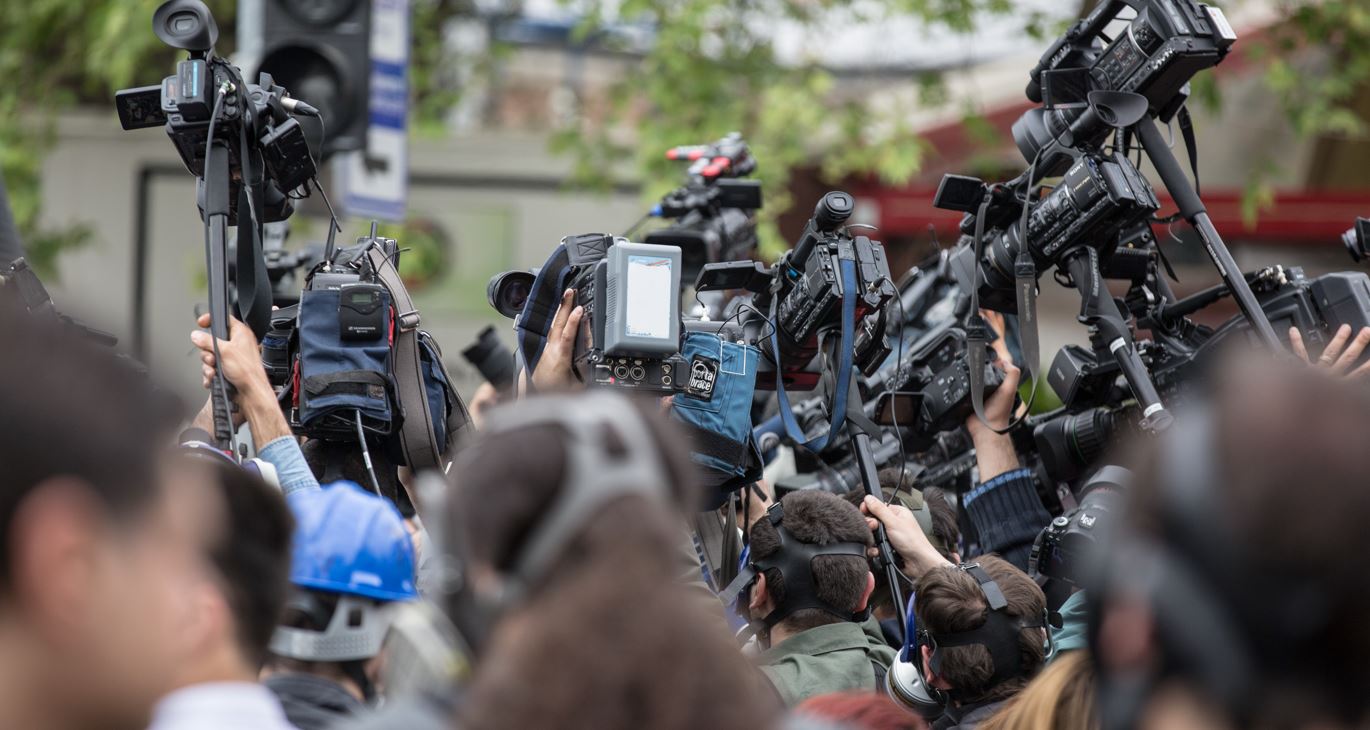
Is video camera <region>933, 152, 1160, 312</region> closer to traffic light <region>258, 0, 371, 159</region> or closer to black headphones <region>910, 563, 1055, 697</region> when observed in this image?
black headphones <region>910, 563, 1055, 697</region>

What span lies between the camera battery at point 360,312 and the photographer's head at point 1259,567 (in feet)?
8.77

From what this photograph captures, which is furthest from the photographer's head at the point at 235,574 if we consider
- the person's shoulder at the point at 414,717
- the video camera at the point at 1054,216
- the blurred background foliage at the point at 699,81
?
the blurred background foliage at the point at 699,81

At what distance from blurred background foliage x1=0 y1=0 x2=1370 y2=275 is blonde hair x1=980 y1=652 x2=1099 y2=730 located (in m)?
7.19

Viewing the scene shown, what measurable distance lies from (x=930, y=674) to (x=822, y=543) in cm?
46

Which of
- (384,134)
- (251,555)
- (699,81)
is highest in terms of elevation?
(699,81)

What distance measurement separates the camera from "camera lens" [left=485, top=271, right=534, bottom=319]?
4.34 metres

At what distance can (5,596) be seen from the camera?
1.57 m

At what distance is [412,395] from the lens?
4035 mm

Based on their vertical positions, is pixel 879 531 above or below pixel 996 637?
above

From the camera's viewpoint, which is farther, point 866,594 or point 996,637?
point 866,594

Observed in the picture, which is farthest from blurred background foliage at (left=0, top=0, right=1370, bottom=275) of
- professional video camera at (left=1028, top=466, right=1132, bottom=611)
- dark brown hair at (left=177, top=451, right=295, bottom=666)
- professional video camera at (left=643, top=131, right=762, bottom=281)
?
dark brown hair at (left=177, top=451, right=295, bottom=666)

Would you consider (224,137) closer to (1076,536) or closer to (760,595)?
(760,595)

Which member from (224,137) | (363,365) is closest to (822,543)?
(363,365)

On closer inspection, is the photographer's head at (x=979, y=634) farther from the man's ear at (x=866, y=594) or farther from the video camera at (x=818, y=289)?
the video camera at (x=818, y=289)
